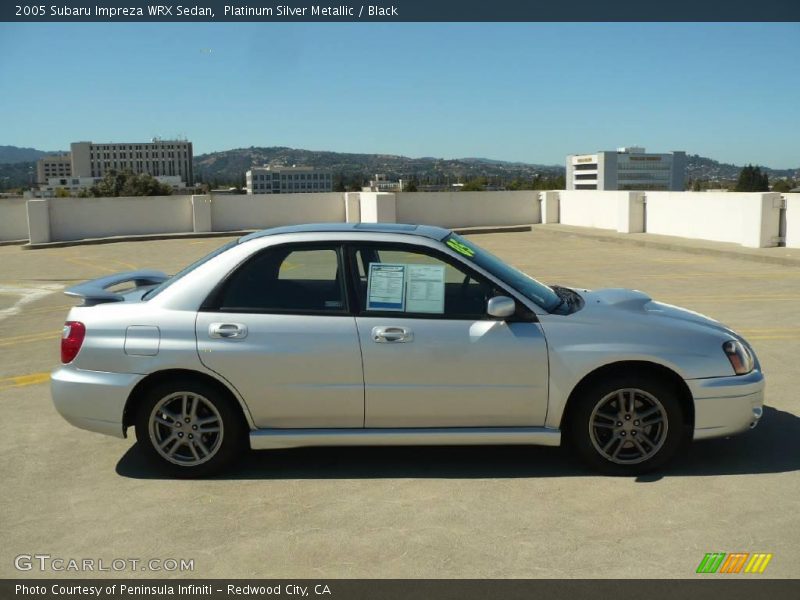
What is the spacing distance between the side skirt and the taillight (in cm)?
129

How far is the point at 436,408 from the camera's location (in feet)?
16.9

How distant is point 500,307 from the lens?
5.07m

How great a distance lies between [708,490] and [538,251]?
16969 mm

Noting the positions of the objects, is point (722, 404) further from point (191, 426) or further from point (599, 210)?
point (599, 210)

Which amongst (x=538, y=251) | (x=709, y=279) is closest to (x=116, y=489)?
(x=709, y=279)

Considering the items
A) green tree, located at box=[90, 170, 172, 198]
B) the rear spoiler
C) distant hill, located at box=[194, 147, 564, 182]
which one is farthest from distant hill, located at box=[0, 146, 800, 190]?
the rear spoiler

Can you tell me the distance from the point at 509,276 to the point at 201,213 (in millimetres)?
25943

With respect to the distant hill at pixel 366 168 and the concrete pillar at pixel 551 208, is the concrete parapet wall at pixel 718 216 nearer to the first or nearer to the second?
the concrete pillar at pixel 551 208

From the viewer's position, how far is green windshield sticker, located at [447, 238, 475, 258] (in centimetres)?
546

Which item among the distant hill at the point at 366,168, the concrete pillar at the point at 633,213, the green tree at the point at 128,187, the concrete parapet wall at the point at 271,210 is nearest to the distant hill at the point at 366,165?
the distant hill at the point at 366,168

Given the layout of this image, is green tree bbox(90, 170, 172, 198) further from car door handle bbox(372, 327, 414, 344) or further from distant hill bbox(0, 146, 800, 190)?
car door handle bbox(372, 327, 414, 344)

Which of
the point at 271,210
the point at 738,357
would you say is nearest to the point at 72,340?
the point at 738,357

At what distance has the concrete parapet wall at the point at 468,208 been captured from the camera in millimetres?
30859

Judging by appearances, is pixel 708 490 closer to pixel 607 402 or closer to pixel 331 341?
pixel 607 402
